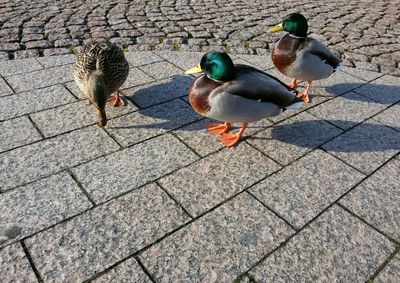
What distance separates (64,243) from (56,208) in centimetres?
38

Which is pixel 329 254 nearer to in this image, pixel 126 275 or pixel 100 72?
pixel 126 275

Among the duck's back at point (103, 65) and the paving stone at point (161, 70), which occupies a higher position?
the duck's back at point (103, 65)

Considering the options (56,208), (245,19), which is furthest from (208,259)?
(245,19)

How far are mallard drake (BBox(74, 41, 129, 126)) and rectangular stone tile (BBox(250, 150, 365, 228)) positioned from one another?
1.73 meters

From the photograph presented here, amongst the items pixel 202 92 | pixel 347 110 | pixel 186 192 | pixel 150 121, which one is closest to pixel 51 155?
pixel 150 121

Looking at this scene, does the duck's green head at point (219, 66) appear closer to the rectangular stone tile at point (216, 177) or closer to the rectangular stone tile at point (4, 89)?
the rectangular stone tile at point (216, 177)

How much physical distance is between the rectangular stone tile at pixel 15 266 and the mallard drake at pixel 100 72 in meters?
1.56

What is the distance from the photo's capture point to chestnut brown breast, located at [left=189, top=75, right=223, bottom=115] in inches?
128

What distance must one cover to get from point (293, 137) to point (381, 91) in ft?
6.23

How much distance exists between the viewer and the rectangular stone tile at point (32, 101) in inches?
156

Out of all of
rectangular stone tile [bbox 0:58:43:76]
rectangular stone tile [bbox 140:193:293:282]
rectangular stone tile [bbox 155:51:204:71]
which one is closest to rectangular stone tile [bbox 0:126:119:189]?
rectangular stone tile [bbox 140:193:293:282]

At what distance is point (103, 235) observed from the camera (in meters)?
2.58

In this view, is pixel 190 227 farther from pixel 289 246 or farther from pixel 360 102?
pixel 360 102

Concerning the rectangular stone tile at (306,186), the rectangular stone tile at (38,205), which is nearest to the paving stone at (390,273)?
the rectangular stone tile at (306,186)
